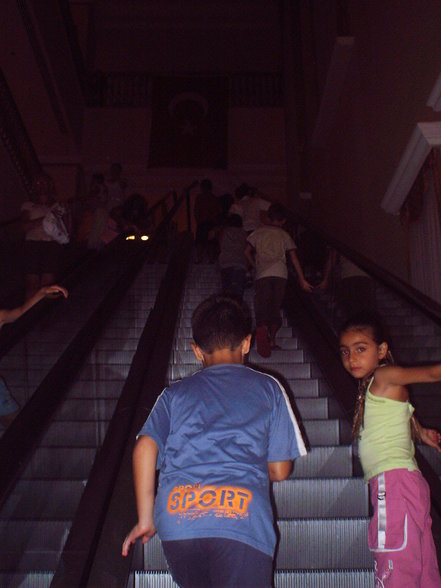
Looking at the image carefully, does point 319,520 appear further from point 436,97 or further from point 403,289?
point 436,97

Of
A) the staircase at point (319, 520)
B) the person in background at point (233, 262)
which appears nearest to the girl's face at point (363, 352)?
the staircase at point (319, 520)

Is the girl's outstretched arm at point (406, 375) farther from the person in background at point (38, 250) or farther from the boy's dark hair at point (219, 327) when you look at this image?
the person in background at point (38, 250)

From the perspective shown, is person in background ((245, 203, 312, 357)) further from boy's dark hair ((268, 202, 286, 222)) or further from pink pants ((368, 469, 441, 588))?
pink pants ((368, 469, 441, 588))

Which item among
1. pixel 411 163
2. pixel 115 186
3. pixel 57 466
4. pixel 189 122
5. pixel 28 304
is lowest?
pixel 57 466

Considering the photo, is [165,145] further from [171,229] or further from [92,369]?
[92,369]

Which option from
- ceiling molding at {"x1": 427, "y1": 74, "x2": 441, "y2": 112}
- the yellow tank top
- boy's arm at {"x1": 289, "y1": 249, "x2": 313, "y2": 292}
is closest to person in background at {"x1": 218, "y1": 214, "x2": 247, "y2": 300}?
boy's arm at {"x1": 289, "y1": 249, "x2": 313, "y2": 292}

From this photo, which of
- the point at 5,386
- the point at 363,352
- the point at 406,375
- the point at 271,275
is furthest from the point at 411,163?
the point at 406,375

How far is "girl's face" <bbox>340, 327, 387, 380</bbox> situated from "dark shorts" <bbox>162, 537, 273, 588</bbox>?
1.10 m

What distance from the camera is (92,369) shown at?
4340 mm

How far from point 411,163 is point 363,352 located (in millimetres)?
4936

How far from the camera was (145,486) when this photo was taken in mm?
2219

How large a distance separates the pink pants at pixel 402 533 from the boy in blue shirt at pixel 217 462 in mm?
498

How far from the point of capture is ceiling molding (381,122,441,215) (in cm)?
680

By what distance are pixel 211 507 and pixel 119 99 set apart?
16529 millimetres
